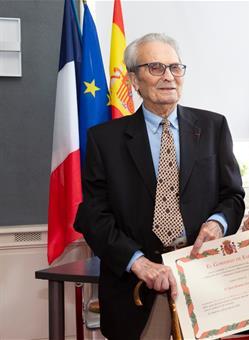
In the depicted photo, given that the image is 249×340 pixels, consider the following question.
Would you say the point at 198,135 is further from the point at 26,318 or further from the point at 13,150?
the point at 26,318

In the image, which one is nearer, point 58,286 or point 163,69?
point 163,69

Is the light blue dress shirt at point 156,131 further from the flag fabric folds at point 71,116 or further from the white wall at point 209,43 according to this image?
the white wall at point 209,43

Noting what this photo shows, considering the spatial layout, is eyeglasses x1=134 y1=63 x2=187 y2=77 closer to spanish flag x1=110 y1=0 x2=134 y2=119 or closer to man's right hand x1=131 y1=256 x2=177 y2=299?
man's right hand x1=131 y1=256 x2=177 y2=299

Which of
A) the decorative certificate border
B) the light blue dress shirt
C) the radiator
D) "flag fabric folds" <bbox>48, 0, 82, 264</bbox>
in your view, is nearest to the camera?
the decorative certificate border

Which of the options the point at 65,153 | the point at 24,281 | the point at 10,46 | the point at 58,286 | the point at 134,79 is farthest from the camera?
the point at 24,281

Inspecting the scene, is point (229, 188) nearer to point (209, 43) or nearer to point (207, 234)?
point (207, 234)

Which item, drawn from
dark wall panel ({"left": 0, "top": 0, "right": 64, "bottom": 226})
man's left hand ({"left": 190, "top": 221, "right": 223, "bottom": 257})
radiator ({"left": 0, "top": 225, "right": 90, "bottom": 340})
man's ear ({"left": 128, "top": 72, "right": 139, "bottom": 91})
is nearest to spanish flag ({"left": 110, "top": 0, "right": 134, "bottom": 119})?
dark wall panel ({"left": 0, "top": 0, "right": 64, "bottom": 226})

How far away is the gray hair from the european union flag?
1059 millimetres

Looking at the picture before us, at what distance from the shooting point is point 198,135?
136cm

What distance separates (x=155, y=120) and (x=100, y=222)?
36 cm

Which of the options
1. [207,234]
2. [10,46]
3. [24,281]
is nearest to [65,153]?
[10,46]

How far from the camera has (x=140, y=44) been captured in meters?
1.37

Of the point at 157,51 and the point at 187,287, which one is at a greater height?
the point at 157,51

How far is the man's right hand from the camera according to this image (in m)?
1.13
